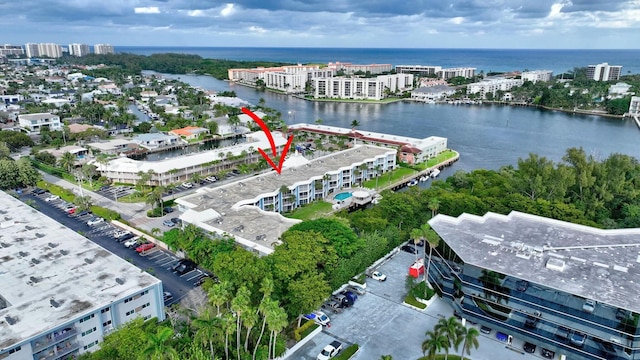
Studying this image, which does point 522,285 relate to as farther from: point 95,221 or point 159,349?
point 95,221

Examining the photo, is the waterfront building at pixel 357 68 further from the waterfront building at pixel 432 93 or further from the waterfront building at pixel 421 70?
the waterfront building at pixel 432 93

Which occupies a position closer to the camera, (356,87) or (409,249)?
(409,249)

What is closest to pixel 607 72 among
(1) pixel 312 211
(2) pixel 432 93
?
(2) pixel 432 93

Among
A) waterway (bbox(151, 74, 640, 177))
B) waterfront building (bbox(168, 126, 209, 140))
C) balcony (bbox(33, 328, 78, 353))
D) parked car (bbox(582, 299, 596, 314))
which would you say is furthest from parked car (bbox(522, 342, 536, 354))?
waterfront building (bbox(168, 126, 209, 140))

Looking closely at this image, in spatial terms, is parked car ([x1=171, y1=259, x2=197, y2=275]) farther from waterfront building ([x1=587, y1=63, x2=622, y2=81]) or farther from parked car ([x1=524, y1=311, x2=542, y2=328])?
waterfront building ([x1=587, y1=63, x2=622, y2=81])

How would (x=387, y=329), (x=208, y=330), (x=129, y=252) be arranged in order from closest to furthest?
(x=208, y=330), (x=387, y=329), (x=129, y=252)

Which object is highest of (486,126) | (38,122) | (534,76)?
(534,76)
